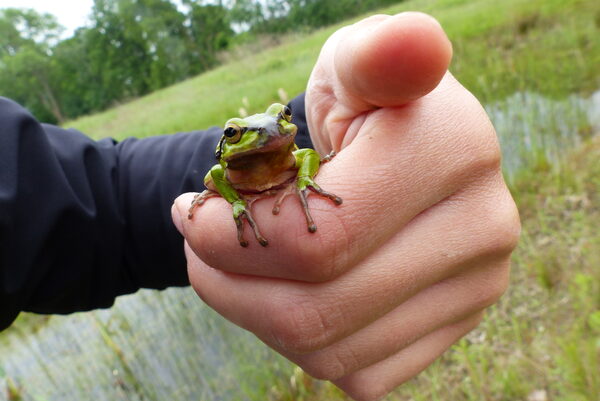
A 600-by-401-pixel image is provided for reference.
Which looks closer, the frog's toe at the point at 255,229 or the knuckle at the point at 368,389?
the frog's toe at the point at 255,229

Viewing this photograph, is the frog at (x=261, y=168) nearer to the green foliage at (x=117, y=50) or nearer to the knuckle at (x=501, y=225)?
the knuckle at (x=501, y=225)

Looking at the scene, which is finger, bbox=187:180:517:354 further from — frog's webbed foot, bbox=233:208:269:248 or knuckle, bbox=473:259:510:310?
frog's webbed foot, bbox=233:208:269:248

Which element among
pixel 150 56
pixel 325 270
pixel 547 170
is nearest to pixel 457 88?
pixel 325 270

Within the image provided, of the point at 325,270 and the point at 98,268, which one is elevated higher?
the point at 325,270

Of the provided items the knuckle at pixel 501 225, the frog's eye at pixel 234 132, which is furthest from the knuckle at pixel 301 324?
the knuckle at pixel 501 225

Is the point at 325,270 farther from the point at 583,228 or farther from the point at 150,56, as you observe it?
the point at 150,56

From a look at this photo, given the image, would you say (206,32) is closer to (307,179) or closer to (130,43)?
(130,43)
